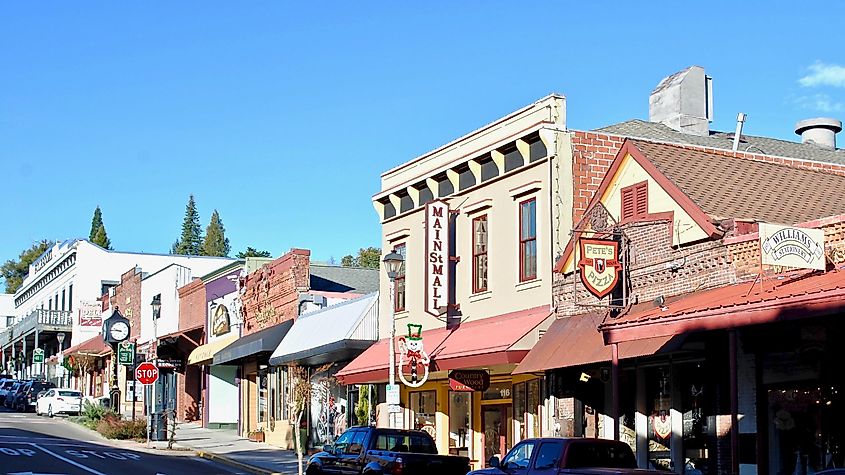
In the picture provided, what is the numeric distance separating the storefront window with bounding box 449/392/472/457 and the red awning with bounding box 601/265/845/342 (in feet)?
33.3

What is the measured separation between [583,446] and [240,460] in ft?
59.3

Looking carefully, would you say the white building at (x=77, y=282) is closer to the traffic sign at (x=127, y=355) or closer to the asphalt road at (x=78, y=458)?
the traffic sign at (x=127, y=355)

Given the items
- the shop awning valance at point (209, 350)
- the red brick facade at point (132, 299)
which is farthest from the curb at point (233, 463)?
the red brick facade at point (132, 299)

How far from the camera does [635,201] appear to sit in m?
22.6

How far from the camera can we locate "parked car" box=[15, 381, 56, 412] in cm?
5847

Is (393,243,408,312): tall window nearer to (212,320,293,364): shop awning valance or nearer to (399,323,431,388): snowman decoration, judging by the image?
(399,323,431,388): snowman decoration

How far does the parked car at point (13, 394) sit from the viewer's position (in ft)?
198

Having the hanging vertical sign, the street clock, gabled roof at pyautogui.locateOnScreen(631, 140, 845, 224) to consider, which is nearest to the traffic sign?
the street clock

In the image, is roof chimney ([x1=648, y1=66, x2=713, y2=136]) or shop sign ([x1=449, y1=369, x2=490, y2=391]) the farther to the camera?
roof chimney ([x1=648, y1=66, x2=713, y2=136])

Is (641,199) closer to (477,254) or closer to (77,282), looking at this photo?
(477,254)

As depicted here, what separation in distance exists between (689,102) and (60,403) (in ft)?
113

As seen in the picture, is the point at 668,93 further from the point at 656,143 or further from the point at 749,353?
the point at 749,353

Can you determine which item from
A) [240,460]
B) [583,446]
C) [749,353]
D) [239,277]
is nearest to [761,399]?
[749,353]

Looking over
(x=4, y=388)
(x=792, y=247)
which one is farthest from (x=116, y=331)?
(x=792, y=247)
